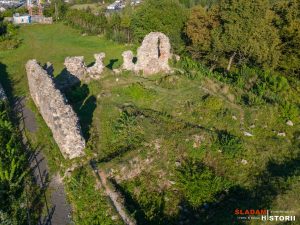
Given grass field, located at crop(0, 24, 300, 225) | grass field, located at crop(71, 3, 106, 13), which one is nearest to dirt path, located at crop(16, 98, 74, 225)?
grass field, located at crop(0, 24, 300, 225)

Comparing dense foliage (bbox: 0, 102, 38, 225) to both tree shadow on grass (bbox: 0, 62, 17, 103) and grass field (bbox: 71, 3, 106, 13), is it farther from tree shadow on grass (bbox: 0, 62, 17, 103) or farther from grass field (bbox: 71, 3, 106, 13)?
grass field (bbox: 71, 3, 106, 13)

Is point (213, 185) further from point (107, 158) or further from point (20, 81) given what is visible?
point (20, 81)

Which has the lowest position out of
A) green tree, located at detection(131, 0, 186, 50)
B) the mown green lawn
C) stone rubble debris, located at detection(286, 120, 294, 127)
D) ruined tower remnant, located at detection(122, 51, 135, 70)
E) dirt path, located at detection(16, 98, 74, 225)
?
dirt path, located at detection(16, 98, 74, 225)

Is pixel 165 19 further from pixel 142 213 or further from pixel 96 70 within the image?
pixel 142 213

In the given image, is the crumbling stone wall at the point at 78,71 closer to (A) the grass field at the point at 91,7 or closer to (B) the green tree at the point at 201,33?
(B) the green tree at the point at 201,33

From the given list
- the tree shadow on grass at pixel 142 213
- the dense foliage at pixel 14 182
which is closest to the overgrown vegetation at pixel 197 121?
the tree shadow on grass at pixel 142 213
